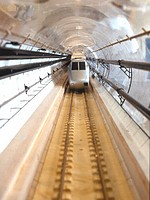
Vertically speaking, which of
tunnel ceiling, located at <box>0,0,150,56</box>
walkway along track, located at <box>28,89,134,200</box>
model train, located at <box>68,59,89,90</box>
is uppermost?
tunnel ceiling, located at <box>0,0,150,56</box>

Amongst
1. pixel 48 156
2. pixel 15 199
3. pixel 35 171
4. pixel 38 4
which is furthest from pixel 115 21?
pixel 15 199

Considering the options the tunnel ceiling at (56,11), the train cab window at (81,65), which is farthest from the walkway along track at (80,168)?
the train cab window at (81,65)

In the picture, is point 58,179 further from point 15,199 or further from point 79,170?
point 15,199

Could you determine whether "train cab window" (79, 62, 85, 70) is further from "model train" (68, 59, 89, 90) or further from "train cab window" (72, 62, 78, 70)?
"train cab window" (72, 62, 78, 70)

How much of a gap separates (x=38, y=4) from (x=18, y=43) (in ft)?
3.97

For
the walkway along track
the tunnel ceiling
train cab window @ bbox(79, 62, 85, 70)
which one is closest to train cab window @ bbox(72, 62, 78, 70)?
train cab window @ bbox(79, 62, 85, 70)

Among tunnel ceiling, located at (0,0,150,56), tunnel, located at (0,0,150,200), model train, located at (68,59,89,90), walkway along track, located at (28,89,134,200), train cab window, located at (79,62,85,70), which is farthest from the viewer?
train cab window, located at (79,62,85,70)

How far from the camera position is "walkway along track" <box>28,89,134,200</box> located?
17.9ft

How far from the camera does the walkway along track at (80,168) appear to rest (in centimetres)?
544

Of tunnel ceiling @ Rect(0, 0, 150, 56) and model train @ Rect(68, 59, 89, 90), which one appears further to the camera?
model train @ Rect(68, 59, 89, 90)

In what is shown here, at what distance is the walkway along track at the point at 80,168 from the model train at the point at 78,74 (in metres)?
6.92

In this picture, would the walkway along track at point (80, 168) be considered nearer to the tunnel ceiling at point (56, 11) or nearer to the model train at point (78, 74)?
the tunnel ceiling at point (56, 11)

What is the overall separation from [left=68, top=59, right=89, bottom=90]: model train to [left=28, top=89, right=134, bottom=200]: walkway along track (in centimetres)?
Answer: 692

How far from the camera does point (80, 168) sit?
659 cm
